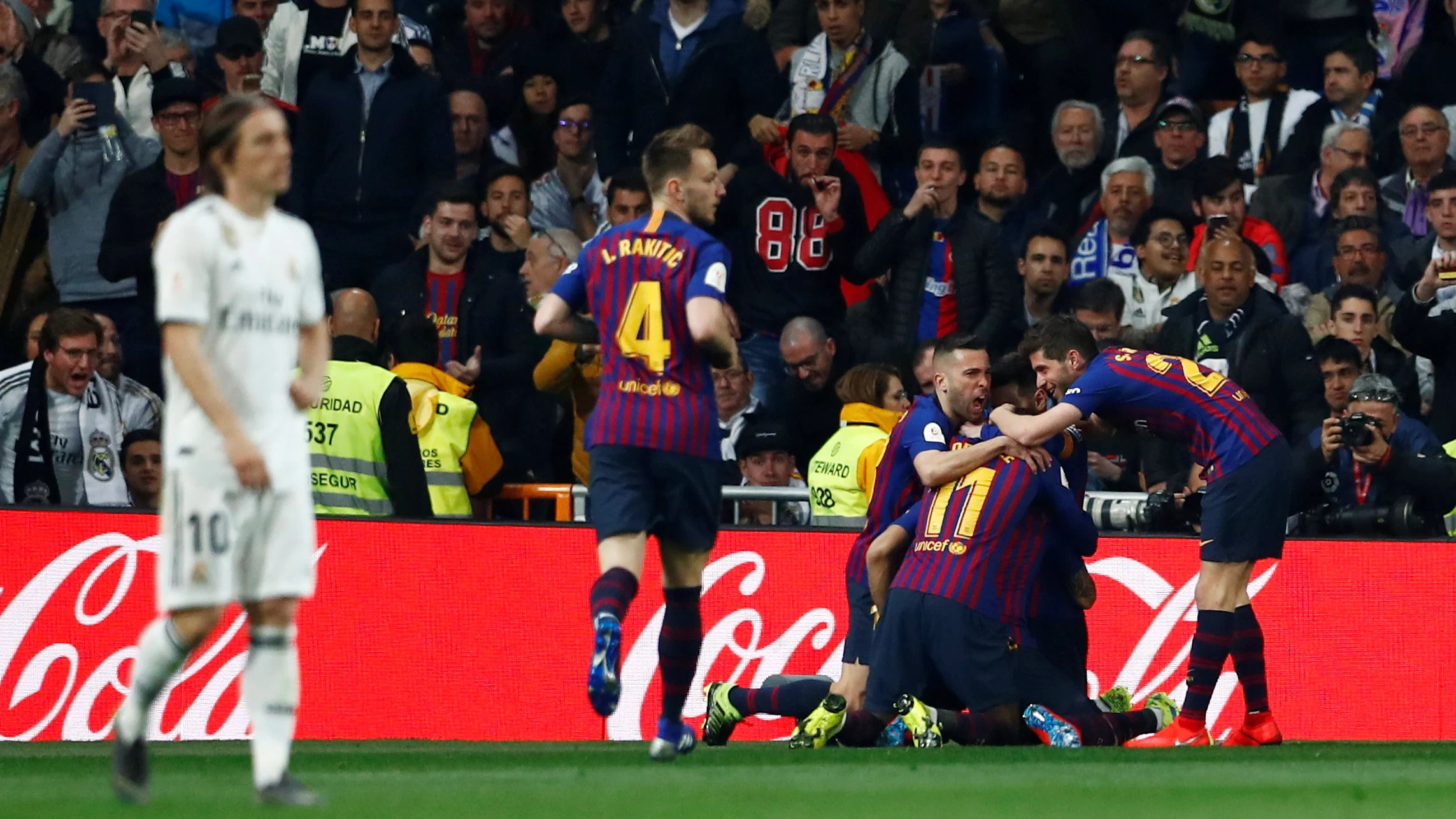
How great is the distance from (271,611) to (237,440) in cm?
52

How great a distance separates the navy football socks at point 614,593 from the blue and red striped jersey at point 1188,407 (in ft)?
8.70

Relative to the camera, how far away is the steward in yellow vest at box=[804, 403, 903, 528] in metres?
11.4

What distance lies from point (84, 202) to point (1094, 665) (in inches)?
278

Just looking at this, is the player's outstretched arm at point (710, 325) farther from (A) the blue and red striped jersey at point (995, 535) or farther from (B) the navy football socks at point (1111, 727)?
(B) the navy football socks at point (1111, 727)

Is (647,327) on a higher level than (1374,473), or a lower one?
higher

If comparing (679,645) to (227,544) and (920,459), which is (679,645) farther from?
(227,544)

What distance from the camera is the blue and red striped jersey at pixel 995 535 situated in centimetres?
964

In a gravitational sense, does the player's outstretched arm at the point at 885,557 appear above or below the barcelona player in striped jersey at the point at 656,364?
below

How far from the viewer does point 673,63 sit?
51.0 feet

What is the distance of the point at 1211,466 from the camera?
31.9 ft

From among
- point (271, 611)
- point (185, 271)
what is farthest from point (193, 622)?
point (185, 271)

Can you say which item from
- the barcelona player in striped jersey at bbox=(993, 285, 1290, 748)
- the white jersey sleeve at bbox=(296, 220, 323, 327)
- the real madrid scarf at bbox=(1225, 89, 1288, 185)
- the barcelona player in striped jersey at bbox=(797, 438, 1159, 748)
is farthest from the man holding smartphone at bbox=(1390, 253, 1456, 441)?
the white jersey sleeve at bbox=(296, 220, 323, 327)

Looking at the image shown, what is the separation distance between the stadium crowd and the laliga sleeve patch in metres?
3.80

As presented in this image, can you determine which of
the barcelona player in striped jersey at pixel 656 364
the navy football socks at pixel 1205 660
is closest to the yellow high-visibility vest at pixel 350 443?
the barcelona player in striped jersey at pixel 656 364
